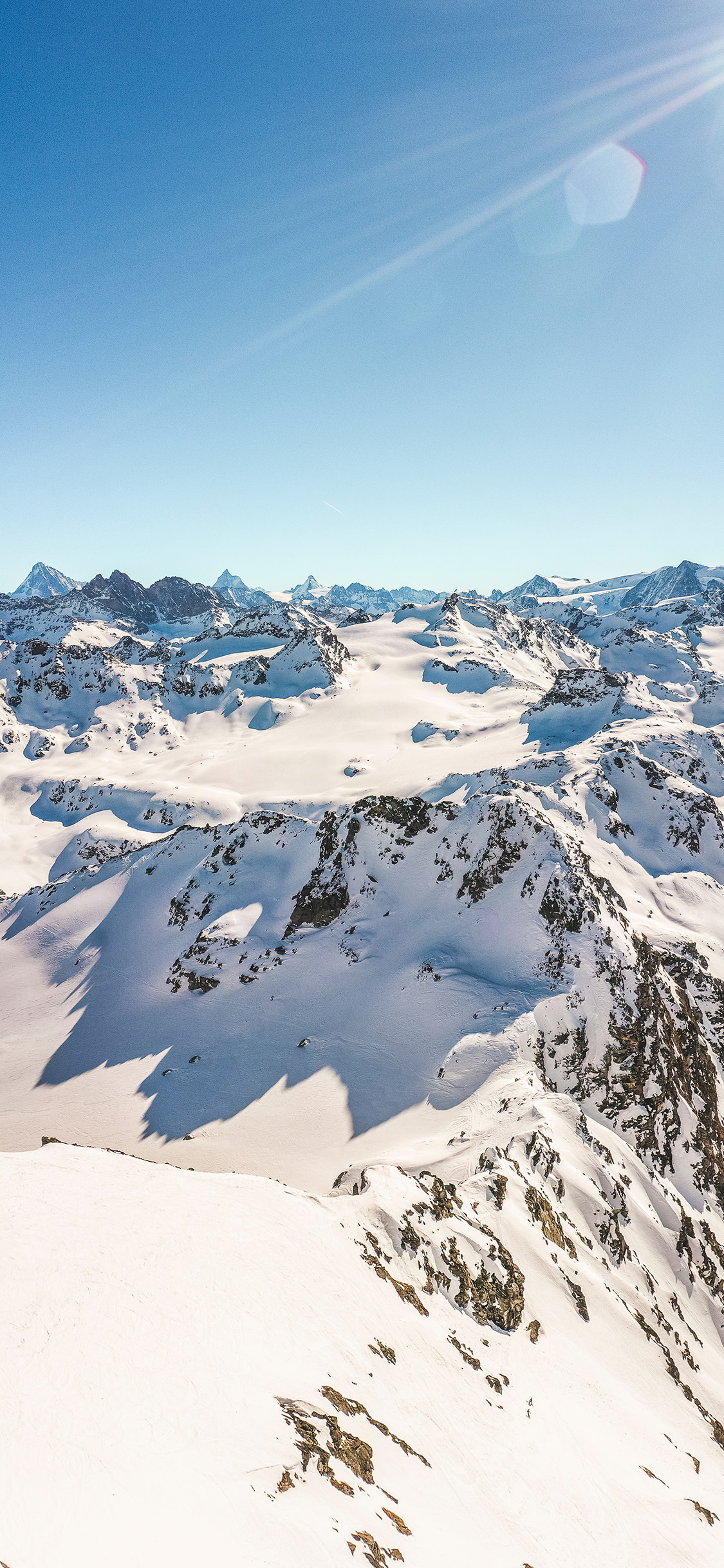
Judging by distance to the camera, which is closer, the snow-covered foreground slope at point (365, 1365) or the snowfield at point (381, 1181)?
the snow-covered foreground slope at point (365, 1365)

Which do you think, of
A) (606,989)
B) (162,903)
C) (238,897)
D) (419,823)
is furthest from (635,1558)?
(162,903)

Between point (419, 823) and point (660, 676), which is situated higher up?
point (660, 676)

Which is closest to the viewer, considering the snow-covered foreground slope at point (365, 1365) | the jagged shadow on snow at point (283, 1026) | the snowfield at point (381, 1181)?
the snow-covered foreground slope at point (365, 1365)

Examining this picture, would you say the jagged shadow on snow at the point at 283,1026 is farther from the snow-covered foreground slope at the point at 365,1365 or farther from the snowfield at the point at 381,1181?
the snow-covered foreground slope at the point at 365,1365

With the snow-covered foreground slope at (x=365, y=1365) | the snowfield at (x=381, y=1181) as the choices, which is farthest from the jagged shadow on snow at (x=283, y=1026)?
the snow-covered foreground slope at (x=365, y=1365)

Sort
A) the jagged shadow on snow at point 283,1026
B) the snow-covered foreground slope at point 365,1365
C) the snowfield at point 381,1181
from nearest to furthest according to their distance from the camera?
the snow-covered foreground slope at point 365,1365 < the snowfield at point 381,1181 < the jagged shadow on snow at point 283,1026

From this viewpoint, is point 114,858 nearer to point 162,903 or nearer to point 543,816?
point 162,903

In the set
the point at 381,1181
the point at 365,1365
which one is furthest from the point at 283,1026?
the point at 365,1365

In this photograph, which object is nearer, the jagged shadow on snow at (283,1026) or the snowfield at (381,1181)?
the snowfield at (381,1181)
